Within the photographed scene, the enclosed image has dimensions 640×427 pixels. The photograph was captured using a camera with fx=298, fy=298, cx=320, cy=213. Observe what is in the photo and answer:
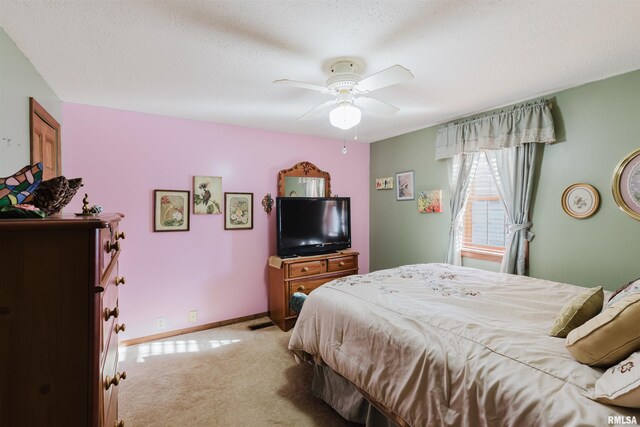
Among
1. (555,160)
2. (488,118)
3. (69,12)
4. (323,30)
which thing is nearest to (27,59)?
(69,12)

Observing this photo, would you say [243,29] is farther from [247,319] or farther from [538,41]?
[247,319]

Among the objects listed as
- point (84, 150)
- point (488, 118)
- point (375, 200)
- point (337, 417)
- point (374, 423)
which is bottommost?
point (337, 417)

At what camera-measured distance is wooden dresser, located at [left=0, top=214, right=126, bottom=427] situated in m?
0.76

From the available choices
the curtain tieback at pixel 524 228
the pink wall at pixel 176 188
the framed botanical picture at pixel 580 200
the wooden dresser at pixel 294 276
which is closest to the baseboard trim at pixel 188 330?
the pink wall at pixel 176 188

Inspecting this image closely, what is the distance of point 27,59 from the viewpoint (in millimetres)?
1974

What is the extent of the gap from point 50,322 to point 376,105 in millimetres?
2268

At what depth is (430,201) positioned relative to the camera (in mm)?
3834

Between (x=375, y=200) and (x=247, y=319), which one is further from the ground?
(x=375, y=200)

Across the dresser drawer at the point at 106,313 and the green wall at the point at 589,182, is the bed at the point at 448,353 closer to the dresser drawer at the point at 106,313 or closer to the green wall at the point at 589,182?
the green wall at the point at 589,182

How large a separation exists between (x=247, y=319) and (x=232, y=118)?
2.48 m

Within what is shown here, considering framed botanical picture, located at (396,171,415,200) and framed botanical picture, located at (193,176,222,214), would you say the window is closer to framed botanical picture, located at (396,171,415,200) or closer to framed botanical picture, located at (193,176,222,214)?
framed botanical picture, located at (396,171,415,200)

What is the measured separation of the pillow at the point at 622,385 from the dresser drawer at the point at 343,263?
298 cm

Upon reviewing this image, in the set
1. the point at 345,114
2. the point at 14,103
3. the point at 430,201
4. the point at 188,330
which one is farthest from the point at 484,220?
the point at 14,103

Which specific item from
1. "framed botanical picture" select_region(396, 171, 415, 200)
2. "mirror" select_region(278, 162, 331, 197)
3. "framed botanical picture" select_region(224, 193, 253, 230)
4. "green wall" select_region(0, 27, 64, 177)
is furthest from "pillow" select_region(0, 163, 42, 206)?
"framed botanical picture" select_region(396, 171, 415, 200)
